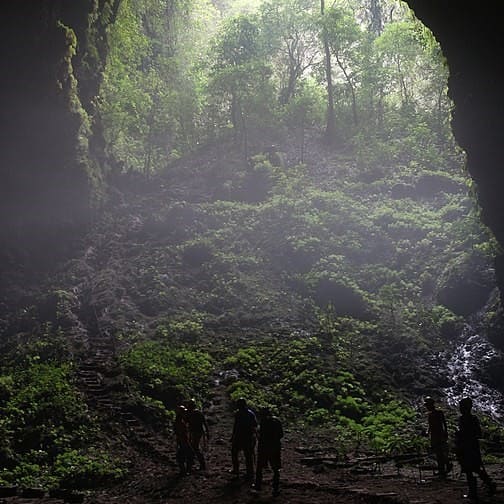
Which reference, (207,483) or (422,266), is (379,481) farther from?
(422,266)

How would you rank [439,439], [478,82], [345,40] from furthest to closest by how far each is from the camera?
1. [345,40]
2. [478,82]
3. [439,439]

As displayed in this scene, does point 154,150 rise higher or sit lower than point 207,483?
higher

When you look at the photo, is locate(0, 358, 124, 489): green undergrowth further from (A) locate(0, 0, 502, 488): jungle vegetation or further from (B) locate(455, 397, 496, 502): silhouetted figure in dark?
(B) locate(455, 397, 496, 502): silhouetted figure in dark

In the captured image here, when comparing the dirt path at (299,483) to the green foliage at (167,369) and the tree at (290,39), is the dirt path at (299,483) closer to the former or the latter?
the green foliage at (167,369)

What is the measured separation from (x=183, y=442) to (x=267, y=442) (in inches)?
112

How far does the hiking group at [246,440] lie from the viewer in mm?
9055

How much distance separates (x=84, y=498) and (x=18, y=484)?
196 cm

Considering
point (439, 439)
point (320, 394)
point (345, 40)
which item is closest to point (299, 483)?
point (439, 439)

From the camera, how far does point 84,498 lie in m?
10.1

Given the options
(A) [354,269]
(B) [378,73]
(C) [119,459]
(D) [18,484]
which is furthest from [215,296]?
(B) [378,73]

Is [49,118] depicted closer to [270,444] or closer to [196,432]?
[196,432]

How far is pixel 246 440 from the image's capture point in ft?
32.4

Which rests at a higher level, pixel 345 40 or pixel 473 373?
pixel 345 40

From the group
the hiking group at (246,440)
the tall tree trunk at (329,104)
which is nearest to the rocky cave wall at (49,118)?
the hiking group at (246,440)
